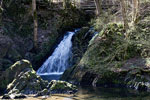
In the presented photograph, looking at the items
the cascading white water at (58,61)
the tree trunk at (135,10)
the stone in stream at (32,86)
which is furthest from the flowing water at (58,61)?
the tree trunk at (135,10)

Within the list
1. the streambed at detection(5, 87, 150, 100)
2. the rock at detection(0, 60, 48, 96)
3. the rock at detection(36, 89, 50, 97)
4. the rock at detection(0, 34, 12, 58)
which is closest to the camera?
the streambed at detection(5, 87, 150, 100)

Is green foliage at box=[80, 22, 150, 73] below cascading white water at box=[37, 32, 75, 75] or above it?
above

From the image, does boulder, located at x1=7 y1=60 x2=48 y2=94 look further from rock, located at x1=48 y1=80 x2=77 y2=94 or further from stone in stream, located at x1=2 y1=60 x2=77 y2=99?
rock, located at x1=48 y1=80 x2=77 y2=94

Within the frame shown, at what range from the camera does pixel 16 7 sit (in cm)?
2161

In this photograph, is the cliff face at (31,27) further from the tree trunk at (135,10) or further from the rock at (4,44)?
the tree trunk at (135,10)

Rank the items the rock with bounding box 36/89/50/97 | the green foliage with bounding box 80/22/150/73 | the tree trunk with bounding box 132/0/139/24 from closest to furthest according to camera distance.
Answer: the rock with bounding box 36/89/50/97, the green foliage with bounding box 80/22/150/73, the tree trunk with bounding box 132/0/139/24

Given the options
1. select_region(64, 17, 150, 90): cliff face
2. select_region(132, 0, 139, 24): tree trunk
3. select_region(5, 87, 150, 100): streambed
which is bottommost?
select_region(5, 87, 150, 100): streambed

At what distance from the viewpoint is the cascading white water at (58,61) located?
60.4ft

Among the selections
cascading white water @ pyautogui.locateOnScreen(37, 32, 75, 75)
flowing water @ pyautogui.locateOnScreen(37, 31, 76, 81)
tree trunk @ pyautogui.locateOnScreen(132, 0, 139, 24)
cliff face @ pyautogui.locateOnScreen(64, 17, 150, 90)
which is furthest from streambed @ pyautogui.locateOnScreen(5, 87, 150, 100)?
cascading white water @ pyautogui.locateOnScreen(37, 32, 75, 75)

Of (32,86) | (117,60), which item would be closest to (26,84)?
(32,86)

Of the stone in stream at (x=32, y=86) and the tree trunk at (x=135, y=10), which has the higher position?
the tree trunk at (x=135, y=10)

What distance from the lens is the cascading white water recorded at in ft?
60.4

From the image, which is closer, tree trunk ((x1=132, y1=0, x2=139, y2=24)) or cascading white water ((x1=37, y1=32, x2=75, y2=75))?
tree trunk ((x1=132, y1=0, x2=139, y2=24))

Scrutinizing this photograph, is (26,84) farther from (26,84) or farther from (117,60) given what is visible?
(117,60)
